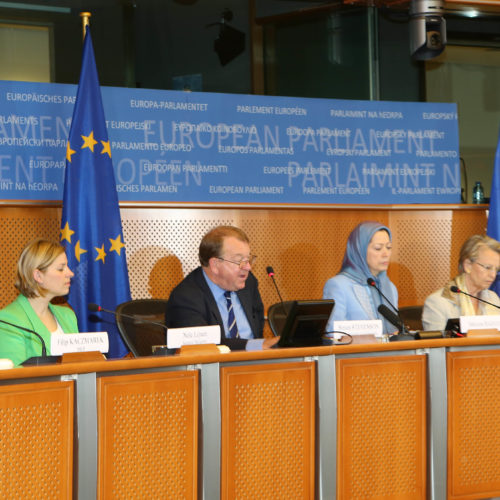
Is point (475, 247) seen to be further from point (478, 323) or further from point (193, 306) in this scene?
point (193, 306)

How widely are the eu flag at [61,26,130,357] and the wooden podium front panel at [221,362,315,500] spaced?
1704mm

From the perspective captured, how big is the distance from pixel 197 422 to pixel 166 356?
0.24m

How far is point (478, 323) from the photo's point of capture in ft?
11.1

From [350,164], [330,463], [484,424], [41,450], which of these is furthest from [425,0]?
[41,450]

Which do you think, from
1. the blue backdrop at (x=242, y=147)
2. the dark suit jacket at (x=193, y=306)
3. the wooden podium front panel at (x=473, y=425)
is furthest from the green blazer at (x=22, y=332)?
the wooden podium front panel at (x=473, y=425)

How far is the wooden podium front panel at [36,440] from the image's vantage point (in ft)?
7.75

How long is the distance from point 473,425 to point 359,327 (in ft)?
1.91

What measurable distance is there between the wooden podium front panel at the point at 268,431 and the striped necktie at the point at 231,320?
730mm

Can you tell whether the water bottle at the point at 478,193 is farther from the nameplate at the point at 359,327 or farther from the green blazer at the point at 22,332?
the green blazer at the point at 22,332

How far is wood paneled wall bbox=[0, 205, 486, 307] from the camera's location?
466 centimetres

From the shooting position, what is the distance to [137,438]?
2.61 m

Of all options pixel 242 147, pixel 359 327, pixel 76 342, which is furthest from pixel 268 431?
pixel 242 147

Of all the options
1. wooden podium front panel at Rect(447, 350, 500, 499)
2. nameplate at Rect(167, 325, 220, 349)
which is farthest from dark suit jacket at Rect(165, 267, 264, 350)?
wooden podium front panel at Rect(447, 350, 500, 499)

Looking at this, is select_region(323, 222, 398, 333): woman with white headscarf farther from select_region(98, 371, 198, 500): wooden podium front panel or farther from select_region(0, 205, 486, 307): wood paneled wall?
select_region(98, 371, 198, 500): wooden podium front panel
